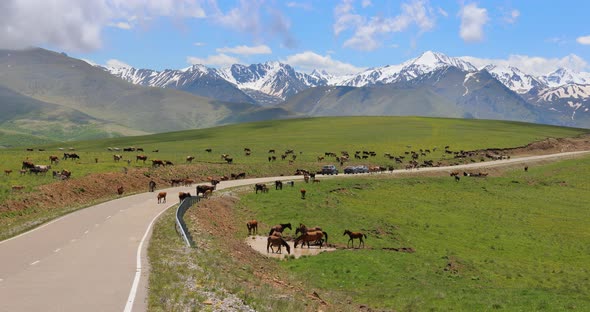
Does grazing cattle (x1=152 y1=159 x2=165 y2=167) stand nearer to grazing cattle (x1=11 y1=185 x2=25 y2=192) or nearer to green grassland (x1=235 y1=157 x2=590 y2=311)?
green grassland (x1=235 y1=157 x2=590 y2=311)

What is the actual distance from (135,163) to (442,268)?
197 ft

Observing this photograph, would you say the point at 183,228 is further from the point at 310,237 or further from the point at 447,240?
the point at 447,240

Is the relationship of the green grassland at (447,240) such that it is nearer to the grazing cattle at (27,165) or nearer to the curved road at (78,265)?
the curved road at (78,265)

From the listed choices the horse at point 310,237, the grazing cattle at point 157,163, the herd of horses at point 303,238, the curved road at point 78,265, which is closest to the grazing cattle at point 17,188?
the curved road at point 78,265

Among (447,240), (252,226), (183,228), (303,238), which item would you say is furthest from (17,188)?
(447,240)

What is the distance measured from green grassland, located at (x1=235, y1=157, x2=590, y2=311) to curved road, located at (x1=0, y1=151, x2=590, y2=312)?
9.81 m

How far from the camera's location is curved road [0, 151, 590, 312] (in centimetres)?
1797

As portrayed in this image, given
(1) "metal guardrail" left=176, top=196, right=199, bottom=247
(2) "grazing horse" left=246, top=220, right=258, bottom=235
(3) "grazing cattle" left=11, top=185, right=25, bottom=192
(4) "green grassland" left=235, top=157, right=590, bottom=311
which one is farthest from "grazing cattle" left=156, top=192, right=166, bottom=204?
(2) "grazing horse" left=246, top=220, right=258, bottom=235

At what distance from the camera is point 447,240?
148 feet

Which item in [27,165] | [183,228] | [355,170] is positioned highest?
[27,165]

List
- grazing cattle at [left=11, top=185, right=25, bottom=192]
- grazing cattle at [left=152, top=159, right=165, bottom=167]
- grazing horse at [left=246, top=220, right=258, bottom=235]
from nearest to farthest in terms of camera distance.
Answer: grazing horse at [left=246, top=220, right=258, bottom=235]
grazing cattle at [left=11, top=185, right=25, bottom=192]
grazing cattle at [left=152, top=159, right=165, bottom=167]

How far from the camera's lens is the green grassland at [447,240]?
27.8m

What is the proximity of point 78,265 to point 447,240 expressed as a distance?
30.5 metres

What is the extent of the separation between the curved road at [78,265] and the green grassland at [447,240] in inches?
386
